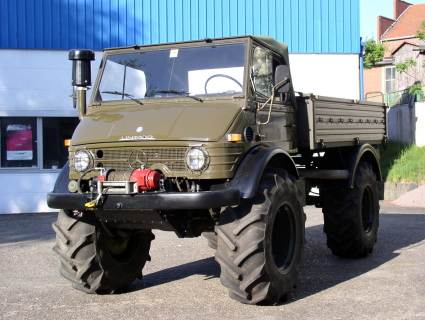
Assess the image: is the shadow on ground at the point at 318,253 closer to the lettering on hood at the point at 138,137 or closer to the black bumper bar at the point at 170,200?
the black bumper bar at the point at 170,200

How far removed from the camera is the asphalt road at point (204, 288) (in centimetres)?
523

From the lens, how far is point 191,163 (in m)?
5.13

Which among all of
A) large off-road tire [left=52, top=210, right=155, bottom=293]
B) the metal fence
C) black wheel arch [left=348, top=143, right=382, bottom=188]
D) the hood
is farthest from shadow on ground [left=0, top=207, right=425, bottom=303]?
the metal fence

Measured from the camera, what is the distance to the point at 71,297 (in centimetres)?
590

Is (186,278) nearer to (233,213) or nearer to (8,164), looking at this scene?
(233,213)

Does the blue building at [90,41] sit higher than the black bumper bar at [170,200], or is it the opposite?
the blue building at [90,41]

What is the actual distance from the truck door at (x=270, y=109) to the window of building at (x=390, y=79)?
98.3 ft

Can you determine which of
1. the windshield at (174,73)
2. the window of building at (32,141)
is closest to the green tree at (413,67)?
the window of building at (32,141)

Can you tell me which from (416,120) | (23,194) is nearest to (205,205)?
(23,194)

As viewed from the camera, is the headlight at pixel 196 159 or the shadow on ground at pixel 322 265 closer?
the headlight at pixel 196 159

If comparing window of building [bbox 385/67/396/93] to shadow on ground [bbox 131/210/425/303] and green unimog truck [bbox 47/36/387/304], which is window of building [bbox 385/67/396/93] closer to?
shadow on ground [bbox 131/210/425/303]

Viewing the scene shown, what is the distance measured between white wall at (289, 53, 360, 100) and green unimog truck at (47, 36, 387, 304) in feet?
30.4

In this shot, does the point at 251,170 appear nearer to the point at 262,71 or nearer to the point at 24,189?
the point at 262,71

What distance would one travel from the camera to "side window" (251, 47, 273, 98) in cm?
603
